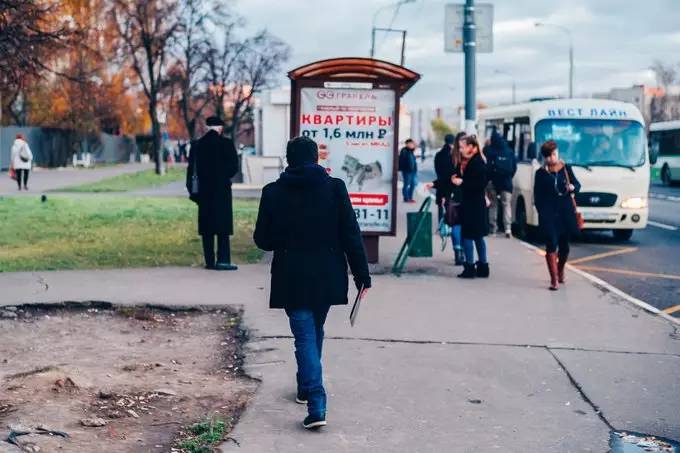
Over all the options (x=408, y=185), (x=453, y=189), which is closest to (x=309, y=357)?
(x=453, y=189)

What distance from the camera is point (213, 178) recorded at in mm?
11734

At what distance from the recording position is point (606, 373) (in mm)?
7199

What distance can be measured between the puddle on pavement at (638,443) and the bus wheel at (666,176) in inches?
1467

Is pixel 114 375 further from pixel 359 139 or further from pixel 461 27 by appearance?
pixel 461 27

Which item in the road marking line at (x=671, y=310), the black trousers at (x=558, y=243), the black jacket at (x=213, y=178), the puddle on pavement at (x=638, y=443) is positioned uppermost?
the black jacket at (x=213, y=178)

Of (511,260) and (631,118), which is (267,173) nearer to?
(631,118)

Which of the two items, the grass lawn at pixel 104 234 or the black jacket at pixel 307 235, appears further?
the grass lawn at pixel 104 234

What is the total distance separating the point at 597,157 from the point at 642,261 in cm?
303

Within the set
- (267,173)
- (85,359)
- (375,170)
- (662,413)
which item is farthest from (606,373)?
(267,173)

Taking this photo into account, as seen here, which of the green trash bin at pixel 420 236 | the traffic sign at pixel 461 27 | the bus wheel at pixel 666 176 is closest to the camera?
the green trash bin at pixel 420 236

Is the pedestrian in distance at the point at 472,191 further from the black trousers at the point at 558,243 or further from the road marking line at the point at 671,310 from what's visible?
the road marking line at the point at 671,310

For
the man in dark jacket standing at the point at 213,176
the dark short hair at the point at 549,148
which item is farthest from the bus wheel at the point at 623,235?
the man in dark jacket standing at the point at 213,176

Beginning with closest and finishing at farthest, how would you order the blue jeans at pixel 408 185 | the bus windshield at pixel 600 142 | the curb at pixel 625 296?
the curb at pixel 625 296 < the bus windshield at pixel 600 142 < the blue jeans at pixel 408 185

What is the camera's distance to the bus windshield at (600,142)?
17.0 metres
